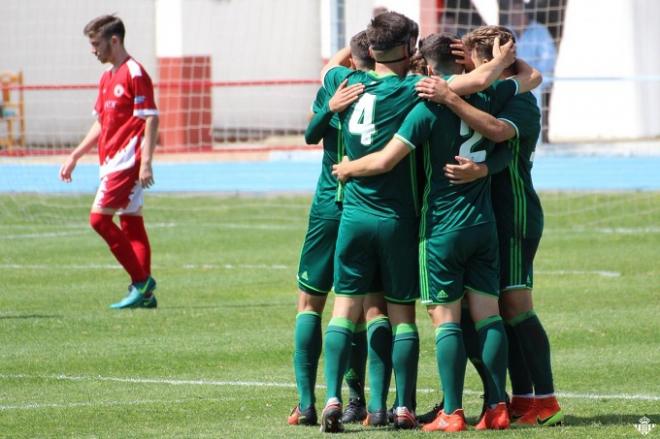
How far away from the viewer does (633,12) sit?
2952 centimetres

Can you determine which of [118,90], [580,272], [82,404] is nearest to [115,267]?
[118,90]

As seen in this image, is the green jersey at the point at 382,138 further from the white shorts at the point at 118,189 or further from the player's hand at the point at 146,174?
the white shorts at the point at 118,189

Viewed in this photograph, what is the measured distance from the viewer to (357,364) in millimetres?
7633

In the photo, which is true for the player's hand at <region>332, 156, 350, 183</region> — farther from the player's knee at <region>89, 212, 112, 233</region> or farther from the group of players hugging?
the player's knee at <region>89, 212, 112, 233</region>

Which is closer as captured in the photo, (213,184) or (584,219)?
(584,219)

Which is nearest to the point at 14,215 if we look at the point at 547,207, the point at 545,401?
the point at 547,207

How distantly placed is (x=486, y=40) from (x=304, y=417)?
2131 mm

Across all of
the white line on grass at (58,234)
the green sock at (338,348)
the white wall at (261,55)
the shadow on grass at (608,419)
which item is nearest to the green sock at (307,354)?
the green sock at (338,348)

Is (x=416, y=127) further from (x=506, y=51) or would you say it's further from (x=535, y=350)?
(x=535, y=350)

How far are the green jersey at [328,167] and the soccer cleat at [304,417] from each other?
3.27ft

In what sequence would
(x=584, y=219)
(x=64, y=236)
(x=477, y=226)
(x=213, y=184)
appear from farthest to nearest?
(x=213, y=184) → (x=584, y=219) → (x=64, y=236) → (x=477, y=226)

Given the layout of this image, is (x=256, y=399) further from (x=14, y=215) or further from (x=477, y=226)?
(x=14, y=215)

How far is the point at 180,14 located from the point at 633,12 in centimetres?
1054

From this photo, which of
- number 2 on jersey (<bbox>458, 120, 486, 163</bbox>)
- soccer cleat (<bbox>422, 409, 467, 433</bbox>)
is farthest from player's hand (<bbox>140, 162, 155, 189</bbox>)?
soccer cleat (<bbox>422, 409, 467, 433</bbox>)
